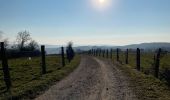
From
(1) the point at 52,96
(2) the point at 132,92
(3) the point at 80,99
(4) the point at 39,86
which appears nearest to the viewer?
(3) the point at 80,99

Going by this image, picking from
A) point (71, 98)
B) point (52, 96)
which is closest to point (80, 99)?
point (71, 98)

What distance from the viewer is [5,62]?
43.0 feet

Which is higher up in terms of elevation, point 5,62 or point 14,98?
point 5,62

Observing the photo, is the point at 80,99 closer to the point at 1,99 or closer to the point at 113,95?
the point at 113,95

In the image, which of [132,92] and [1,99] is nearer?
[1,99]

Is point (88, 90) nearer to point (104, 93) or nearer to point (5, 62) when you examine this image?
point (104, 93)

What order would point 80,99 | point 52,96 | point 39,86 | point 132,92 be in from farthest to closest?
point 39,86
point 132,92
point 52,96
point 80,99

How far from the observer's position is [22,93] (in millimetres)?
10930

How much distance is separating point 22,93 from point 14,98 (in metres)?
0.80

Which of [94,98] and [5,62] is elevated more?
[5,62]

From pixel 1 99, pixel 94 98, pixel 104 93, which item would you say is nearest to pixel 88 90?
pixel 104 93

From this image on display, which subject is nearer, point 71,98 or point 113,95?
point 71,98

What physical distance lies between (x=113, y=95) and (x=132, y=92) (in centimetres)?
116

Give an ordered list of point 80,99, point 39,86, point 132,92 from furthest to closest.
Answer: point 39,86 → point 132,92 → point 80,99
